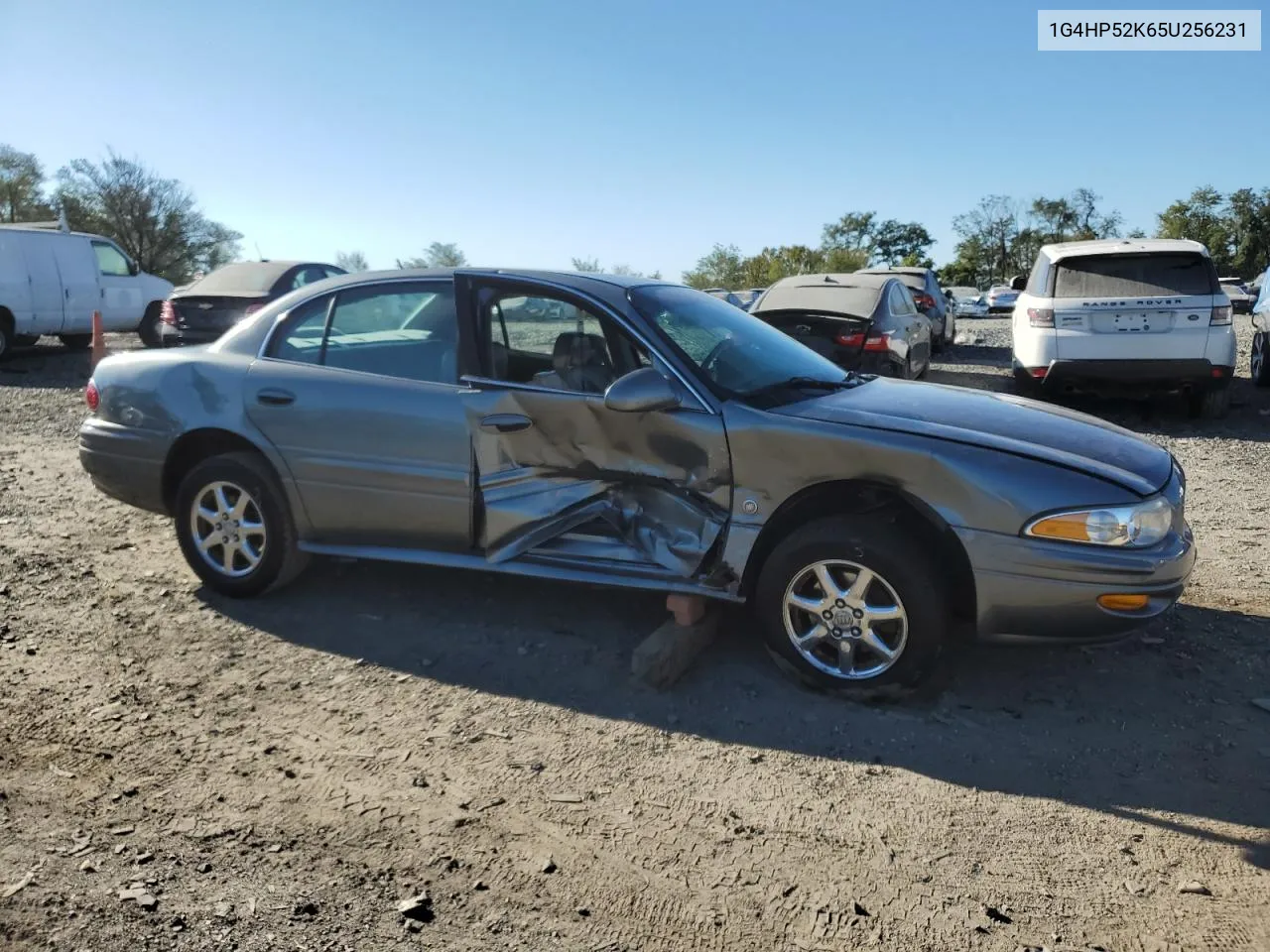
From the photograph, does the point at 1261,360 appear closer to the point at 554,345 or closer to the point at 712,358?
the point at 712,358

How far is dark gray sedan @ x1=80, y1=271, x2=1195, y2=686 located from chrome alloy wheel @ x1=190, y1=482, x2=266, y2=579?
0.04 feet

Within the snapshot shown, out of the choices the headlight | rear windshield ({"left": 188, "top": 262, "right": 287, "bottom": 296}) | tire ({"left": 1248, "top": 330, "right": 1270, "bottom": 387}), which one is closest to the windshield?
the headlight

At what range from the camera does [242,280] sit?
12031mm

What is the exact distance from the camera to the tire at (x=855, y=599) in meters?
3.64

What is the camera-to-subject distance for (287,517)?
4723 millimetres

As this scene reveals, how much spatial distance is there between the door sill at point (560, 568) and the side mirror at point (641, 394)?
2.16ft

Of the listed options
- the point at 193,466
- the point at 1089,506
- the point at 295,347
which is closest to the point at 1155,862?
the point at 1089,506

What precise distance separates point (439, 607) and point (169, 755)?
154cm

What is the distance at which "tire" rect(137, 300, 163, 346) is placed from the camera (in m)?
17.1

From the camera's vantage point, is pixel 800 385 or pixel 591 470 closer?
pixel 591 470

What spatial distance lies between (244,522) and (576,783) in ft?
7.87

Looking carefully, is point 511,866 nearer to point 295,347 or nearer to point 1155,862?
point 1155,862

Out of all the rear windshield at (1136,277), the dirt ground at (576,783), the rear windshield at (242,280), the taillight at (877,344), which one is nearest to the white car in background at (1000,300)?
the rear windshield at (1136,277)

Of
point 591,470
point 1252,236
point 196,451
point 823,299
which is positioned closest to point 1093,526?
point 591,470
